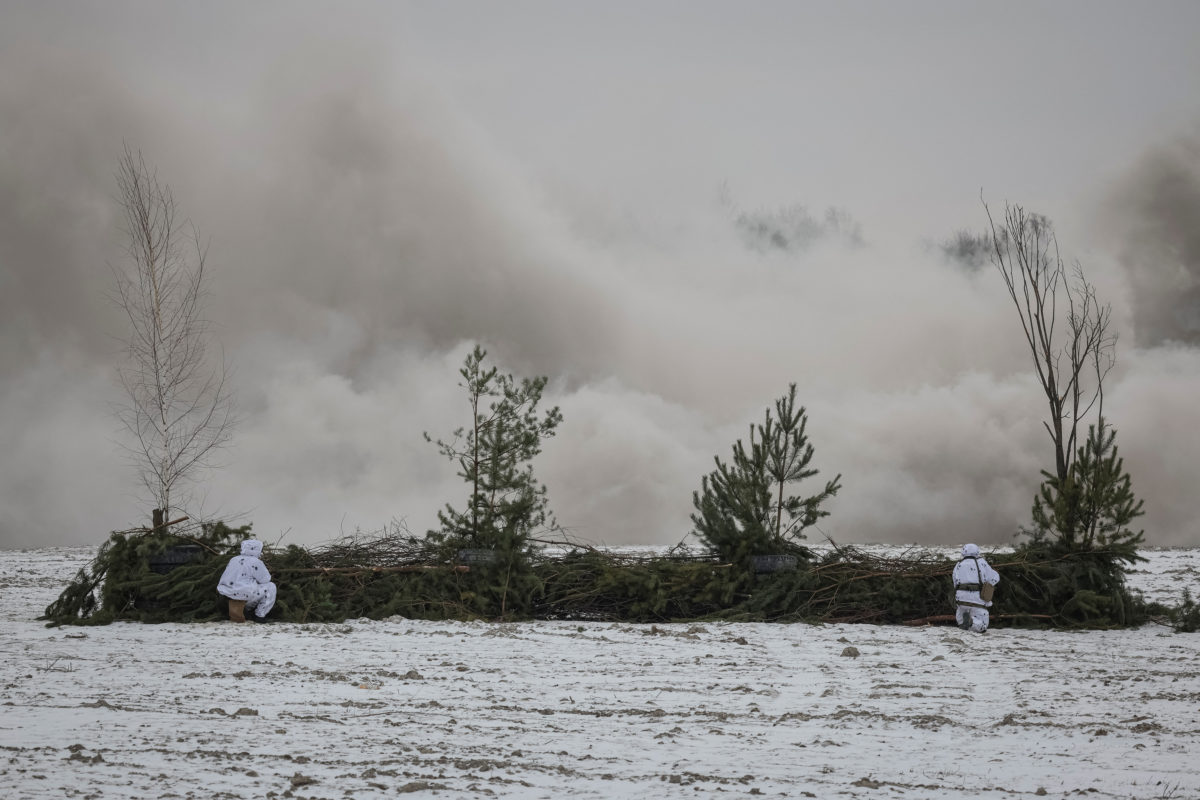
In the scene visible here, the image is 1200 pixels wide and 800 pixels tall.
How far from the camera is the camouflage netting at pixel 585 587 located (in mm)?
13750

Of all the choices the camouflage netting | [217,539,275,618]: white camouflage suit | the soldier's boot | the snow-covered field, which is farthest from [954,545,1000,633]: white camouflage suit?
the soldier's boot

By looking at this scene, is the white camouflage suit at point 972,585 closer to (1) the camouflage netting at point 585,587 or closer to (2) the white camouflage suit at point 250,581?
(1) the camouflage netting at point 585,587

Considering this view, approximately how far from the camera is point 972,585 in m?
13.4

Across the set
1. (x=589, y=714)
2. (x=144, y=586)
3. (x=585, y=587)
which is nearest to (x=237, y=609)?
(x=144, y=586)

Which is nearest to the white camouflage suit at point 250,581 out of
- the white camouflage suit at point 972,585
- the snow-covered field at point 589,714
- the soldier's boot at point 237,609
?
the soldier's boot at point 237,609

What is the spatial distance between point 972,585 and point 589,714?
8.18 m

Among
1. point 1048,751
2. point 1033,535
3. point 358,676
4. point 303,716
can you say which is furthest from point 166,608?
point 1033,535

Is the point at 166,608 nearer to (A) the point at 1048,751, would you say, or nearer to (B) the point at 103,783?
(B) the point at 103,783

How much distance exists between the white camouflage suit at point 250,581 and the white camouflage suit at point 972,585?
9.85 metres

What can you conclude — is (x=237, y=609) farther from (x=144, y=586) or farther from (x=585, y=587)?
(x=585, y=587)

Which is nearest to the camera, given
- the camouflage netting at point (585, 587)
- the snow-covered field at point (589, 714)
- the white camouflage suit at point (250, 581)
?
the snow-covered field at point (589, 714)

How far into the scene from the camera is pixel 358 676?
8844 millimetres

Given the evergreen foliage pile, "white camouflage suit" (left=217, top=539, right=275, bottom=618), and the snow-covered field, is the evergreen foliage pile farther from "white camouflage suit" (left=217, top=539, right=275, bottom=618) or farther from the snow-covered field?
the snow-covered field

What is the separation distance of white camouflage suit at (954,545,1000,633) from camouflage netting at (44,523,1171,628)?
0.50 m
